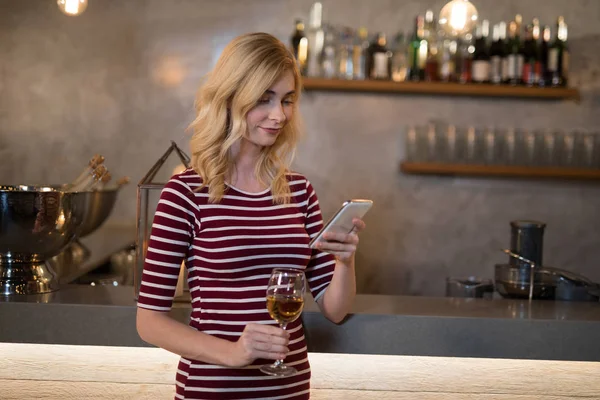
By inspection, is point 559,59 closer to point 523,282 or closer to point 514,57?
point 514,57

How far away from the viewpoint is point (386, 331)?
2066mm

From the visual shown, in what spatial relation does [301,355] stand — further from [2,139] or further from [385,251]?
[2,139]

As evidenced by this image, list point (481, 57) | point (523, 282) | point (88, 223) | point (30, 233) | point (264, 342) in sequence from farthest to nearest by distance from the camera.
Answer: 1. point (481, 57)
2. point (88, 223)
3. point (523, 282)
4. point (30, 233)
5. point (264, 342)

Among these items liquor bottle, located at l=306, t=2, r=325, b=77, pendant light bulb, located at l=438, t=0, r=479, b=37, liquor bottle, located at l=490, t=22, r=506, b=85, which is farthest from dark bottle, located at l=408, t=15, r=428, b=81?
pendant light bulb, located at l=438, t=0, r=479, b=37

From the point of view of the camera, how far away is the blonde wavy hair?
1.70 metres

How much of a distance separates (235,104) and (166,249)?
35cm

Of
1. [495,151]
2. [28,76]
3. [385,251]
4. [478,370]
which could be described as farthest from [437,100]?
[478,370]

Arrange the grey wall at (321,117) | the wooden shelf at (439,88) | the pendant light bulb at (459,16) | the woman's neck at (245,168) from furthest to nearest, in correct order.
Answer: the grey wall at (321,117)
the wooden shelf at (439,88)
the pendant light bulb at (459,16)
the woman's neck at (245,168)

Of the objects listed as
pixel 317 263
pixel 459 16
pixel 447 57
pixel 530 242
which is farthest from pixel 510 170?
pixel 317 263

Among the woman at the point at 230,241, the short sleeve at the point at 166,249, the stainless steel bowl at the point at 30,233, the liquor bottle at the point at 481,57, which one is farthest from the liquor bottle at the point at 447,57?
the short sleeve at the point at 166,249

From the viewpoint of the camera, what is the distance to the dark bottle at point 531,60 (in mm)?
4332

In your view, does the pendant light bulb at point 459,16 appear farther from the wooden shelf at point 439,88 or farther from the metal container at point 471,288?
the wooden shelf at point 439,88

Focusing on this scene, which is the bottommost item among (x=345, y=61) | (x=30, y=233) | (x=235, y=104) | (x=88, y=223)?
(x=88, y=223)

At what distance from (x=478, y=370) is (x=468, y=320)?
16 centimetres
